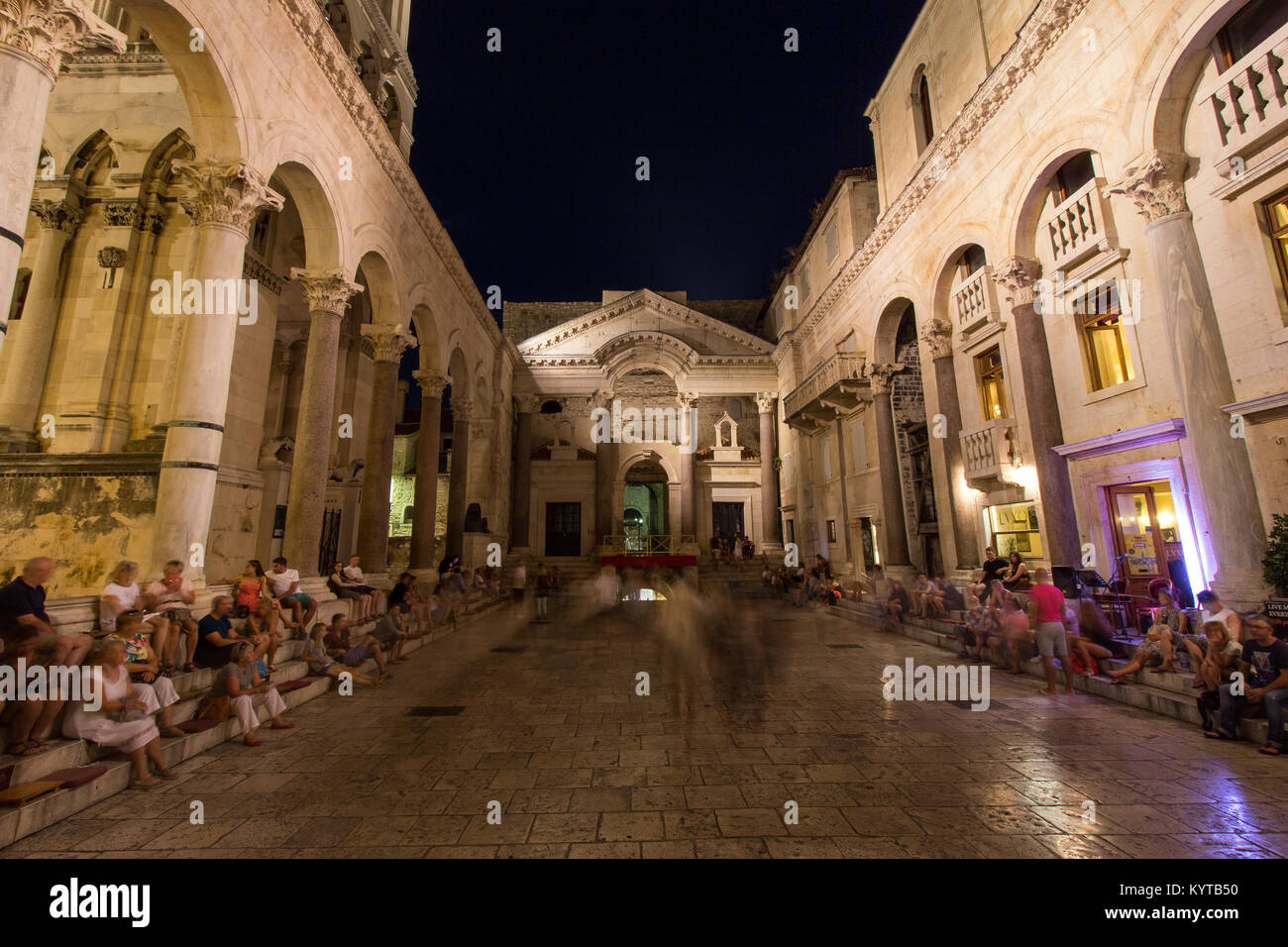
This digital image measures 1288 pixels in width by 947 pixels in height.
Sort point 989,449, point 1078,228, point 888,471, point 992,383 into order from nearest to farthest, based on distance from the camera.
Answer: point 1078,228 < point 989,449 < point 992,383 < point 888,471

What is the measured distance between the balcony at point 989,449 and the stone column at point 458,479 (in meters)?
13.9

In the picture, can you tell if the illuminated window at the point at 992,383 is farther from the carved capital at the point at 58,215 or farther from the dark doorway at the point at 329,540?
the carved capital at the point at 58,215

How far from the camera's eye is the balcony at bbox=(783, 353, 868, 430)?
15.7 m

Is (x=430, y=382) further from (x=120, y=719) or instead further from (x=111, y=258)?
(x=120, y=719)

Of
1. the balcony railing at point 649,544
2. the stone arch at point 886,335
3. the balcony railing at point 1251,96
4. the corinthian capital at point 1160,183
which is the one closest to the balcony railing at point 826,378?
the stone arch at point 886,335

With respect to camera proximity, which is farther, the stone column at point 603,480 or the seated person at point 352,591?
the stone column at point 603,480

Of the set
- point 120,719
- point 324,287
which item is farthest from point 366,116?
point 120,719

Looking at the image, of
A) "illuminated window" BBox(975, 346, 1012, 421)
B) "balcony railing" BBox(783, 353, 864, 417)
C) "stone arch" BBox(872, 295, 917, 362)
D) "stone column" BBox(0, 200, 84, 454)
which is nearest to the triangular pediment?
"balcony railing" BBox(783, 353, 864, 417)

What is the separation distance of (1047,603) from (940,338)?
766 cm

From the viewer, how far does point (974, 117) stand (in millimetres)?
10906

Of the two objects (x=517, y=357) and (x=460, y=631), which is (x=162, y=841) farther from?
(x=517, y=357)

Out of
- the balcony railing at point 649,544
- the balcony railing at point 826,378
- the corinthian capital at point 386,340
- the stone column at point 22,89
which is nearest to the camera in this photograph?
the stone column at point 22,89

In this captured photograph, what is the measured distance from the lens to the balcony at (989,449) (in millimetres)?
10602

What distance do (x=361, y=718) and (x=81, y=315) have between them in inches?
352
